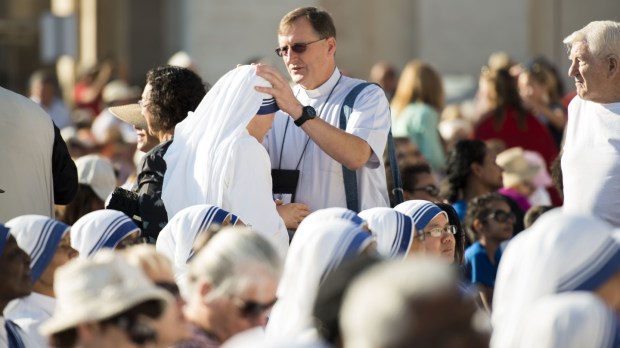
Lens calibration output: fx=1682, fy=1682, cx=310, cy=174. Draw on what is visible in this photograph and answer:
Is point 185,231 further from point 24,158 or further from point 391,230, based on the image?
point 24,158

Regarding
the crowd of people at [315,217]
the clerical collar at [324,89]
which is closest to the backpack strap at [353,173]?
the crowd of people at [315,217]

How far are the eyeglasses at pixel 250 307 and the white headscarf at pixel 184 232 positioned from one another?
4.89ft

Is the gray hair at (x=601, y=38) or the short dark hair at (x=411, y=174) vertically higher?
the gray hair at (x=601, y=38)

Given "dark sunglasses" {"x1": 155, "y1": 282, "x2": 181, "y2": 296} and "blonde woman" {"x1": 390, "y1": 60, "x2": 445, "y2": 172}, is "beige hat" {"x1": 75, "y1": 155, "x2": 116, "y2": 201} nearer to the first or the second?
"blonde woman" {"x1": 390, "y1": 60, "x2": 445, "y2": 172}

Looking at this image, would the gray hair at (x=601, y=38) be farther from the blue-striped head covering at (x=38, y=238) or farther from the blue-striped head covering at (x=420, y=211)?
the blue-striped head covering at (x=38, y=238)

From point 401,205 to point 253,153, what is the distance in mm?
870

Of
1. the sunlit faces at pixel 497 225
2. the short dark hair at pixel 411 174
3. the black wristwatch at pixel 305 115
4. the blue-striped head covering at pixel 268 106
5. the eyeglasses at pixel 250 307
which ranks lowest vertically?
the sunlit faces at pixel 497 225

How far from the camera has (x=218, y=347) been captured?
5.02 meters

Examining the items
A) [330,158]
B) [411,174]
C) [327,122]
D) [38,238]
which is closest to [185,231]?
[38,238]

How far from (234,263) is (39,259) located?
173 centimetres

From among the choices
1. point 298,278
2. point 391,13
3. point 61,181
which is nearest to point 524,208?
point 61,181

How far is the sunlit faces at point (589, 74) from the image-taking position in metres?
7.89

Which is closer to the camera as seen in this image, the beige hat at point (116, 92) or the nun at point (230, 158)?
the nun at point (230, 158)

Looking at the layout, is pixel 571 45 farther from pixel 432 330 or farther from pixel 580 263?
pixel 432 330
